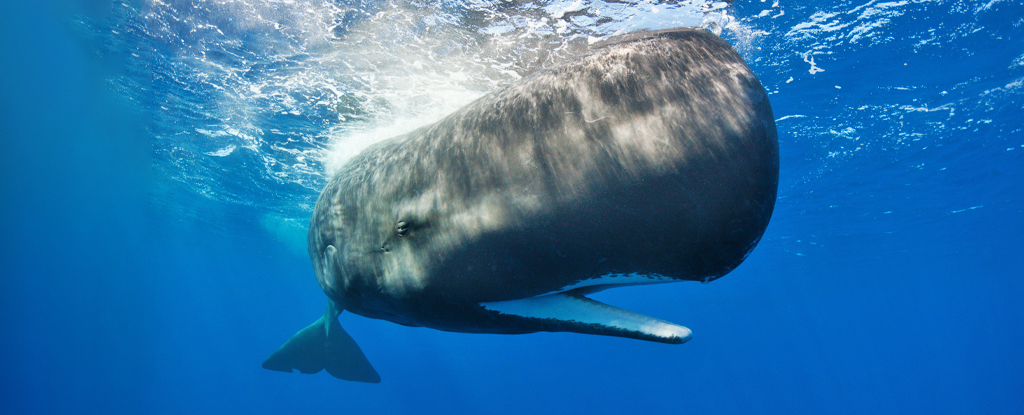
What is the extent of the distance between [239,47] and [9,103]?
17922 millimetres

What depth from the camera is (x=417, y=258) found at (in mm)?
2250

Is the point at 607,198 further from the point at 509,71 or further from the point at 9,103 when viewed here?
the point at 9,103

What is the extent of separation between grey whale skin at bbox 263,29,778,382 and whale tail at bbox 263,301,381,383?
20.2 feet

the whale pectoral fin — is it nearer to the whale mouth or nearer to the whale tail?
the whale mouth

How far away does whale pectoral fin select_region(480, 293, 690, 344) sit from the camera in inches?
73.8

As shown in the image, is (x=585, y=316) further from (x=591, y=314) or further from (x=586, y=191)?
(x=586, y=191)

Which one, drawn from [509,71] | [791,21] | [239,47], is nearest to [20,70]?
[239,47]

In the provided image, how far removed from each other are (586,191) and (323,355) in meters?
7.93

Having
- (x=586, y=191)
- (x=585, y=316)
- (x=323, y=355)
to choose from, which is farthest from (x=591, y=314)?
(x=323, y=355)

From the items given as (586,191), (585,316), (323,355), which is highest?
(586,191)

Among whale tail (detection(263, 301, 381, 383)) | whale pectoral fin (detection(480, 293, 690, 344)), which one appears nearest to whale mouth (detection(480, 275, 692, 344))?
whale pectoral fin (detection(480, 293, 690, 344))

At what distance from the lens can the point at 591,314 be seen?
2.02m

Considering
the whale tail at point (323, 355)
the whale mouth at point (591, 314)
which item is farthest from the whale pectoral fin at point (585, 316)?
the whale tail at point (323, 355)

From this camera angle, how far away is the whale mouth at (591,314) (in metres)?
1.83
